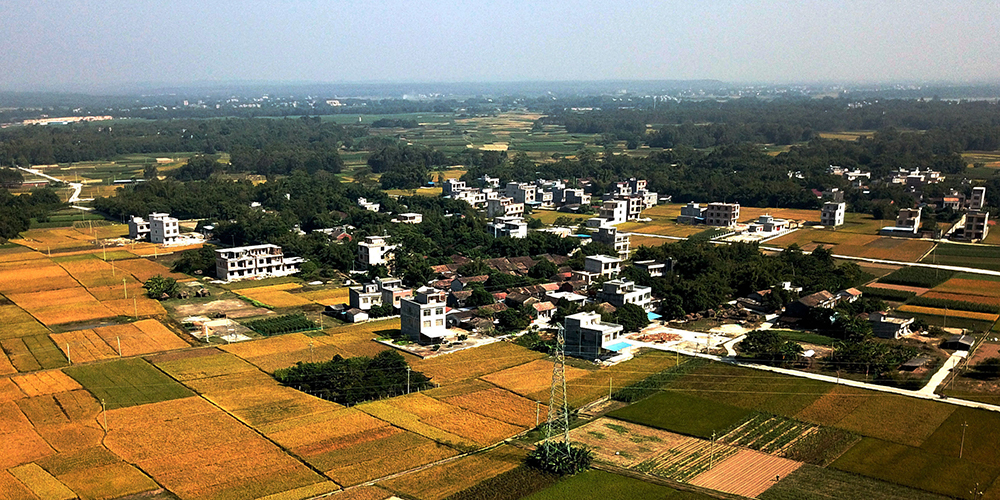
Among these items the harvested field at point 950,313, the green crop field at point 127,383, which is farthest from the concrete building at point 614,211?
the green crop field at point 127,383

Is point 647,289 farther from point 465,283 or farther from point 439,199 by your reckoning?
point 439,199

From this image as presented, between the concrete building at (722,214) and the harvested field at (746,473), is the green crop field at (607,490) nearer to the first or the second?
the harvested field at (746,473)

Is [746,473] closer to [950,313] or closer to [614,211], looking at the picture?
[950,313]

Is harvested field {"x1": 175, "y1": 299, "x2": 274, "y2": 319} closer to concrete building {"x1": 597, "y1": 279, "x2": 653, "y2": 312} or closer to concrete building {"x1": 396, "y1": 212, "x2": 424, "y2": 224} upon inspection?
concrete building {"x1": 597, "y1": 279, "x2": 653, "y2": 312}

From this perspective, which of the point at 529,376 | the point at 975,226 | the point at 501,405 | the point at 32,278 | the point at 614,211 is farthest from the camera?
the point at 614,211

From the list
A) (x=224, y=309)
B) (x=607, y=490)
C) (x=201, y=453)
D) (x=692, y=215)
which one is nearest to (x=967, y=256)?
(x=692, y=215)

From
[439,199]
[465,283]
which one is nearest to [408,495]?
[465,283]

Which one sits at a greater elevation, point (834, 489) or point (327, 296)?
point (834, 489)
